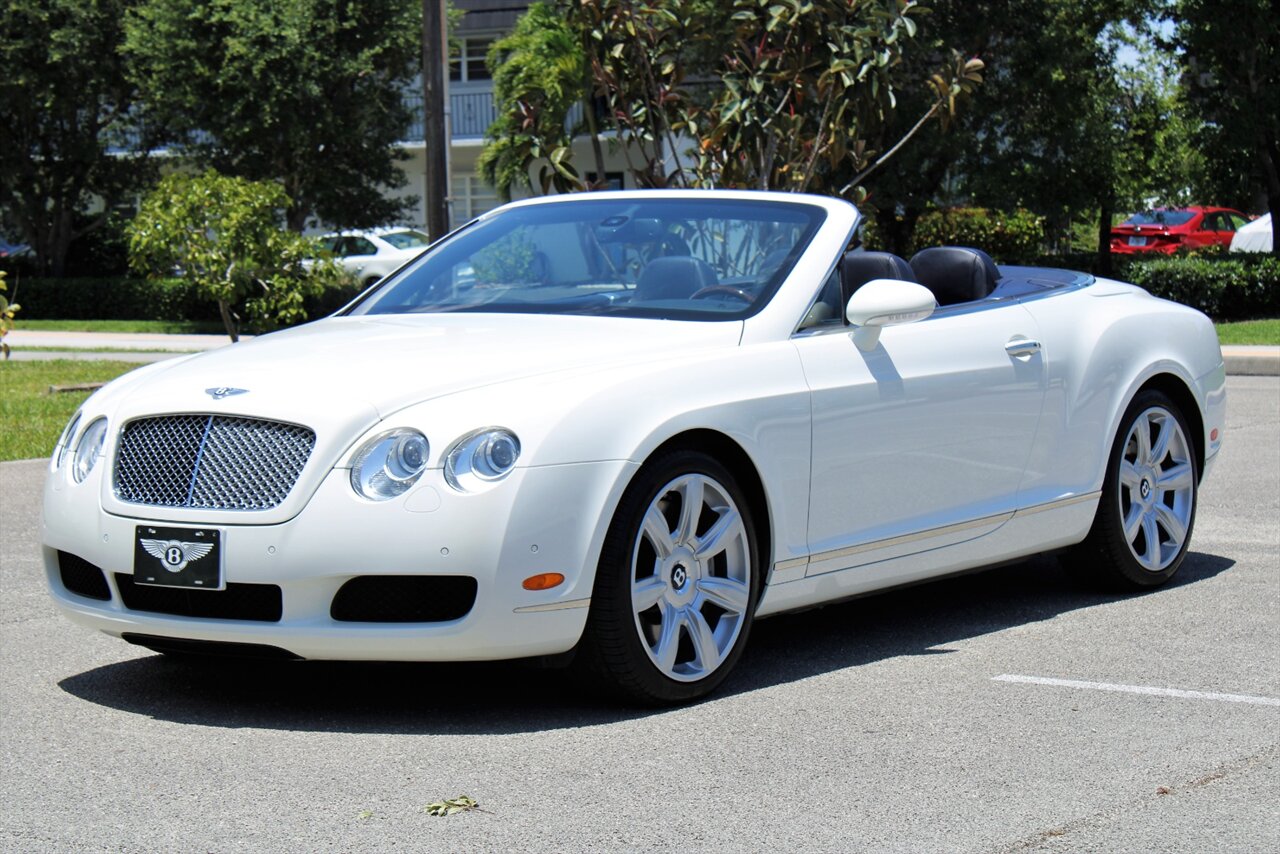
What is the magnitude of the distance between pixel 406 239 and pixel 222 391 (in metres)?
32.1

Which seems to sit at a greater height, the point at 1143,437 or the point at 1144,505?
the point at 1143,437

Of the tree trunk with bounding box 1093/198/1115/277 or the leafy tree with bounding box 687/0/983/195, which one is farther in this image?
the tree trunk with bounding box 1093/198/1115/277

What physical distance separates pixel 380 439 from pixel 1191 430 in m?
3.84

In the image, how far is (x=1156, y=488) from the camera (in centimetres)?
727

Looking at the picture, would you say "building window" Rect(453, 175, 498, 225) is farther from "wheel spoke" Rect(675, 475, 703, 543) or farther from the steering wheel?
"wheel spoke" Rect(675, 475, 703, 543)

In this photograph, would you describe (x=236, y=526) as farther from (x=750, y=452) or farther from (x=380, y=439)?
(x=750, y=452)

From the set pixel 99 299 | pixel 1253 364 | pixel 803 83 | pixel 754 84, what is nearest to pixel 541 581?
pixel 754 84

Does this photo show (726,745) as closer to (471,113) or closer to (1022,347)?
(1022,347)

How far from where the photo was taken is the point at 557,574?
4.99 m

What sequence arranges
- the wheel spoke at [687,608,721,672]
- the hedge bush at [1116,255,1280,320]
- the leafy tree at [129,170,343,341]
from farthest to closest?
1. the hedge bush at [1116,255,1280,320]
2. the leafy tree at [129,170,343,341]
3. the wheel spoke at [687,608,721,672]

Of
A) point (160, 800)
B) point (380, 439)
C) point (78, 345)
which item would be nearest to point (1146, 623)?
point (380, 439)

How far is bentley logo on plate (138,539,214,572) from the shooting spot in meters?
5.04

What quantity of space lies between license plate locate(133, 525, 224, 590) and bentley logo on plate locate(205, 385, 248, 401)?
1.31 feet

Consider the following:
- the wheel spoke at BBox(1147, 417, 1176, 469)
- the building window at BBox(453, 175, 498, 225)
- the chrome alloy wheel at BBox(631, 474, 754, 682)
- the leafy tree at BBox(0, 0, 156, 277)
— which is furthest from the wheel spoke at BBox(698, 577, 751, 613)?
the building window at BBox(453, 175, 498, 225)
